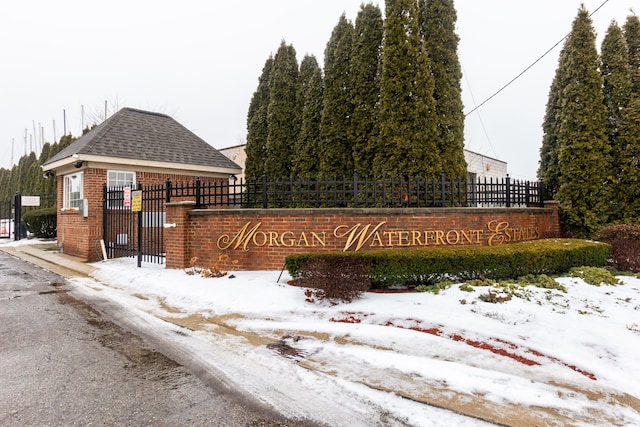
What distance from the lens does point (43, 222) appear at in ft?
67.0

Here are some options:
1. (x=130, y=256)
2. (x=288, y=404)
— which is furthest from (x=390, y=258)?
(x=130, y=256)

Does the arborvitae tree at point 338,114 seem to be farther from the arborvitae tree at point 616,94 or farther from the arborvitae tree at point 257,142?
the arborvitae tree at point 616,94

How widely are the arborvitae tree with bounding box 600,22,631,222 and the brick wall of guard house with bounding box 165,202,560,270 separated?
355cm

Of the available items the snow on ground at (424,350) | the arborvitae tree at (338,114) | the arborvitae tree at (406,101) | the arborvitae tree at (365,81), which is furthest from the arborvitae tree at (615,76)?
the arborvitae tree at (338,114)

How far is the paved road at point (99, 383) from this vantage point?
2.91 m

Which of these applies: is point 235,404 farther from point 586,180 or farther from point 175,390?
point 586,180

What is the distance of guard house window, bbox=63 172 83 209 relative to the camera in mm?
13042

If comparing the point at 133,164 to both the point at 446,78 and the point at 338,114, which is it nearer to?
the point at 338,114

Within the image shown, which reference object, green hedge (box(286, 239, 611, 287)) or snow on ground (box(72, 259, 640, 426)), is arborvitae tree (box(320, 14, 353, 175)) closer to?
green hedge (box(286, 239, 611, 287))

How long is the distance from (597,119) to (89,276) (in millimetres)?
14783

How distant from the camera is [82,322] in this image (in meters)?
5.55

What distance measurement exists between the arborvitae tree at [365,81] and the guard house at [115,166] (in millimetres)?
7025

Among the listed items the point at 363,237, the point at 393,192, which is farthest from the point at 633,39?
the point at 363,237

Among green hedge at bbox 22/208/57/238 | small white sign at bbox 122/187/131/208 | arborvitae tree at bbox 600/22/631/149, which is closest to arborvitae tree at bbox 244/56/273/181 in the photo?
small white sign at bbox 122/187/131/208
